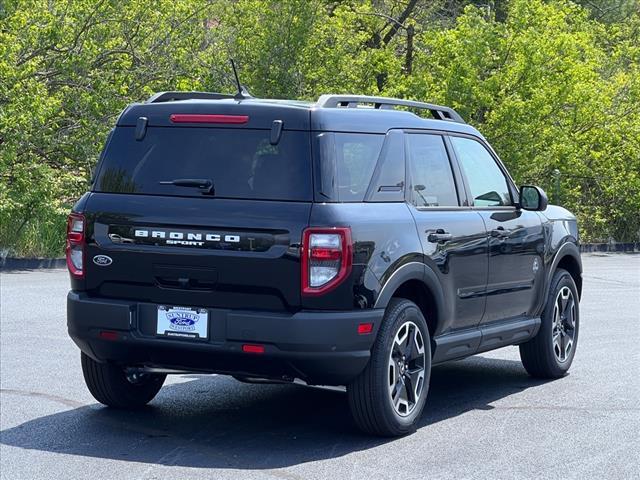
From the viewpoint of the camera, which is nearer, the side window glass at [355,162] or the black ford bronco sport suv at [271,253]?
the black ford bronco sport suv at [271,253]

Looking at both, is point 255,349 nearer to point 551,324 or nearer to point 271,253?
point 271,253

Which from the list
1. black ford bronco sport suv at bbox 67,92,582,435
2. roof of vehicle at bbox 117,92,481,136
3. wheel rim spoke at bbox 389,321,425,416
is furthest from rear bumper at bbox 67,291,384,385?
roof of vehicle at bbox 117,92,481,136

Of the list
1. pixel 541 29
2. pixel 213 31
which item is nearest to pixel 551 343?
pixel 213 31

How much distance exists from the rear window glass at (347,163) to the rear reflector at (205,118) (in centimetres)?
50

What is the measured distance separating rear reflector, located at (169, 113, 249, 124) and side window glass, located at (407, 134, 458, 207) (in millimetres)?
1213

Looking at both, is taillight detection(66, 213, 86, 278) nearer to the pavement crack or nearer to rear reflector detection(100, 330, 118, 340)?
rear reflector detection(100, 330, 118, 340)

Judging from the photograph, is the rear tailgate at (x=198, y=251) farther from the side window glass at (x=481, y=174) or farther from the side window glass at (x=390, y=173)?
the side window glass at (x=481, y=174)

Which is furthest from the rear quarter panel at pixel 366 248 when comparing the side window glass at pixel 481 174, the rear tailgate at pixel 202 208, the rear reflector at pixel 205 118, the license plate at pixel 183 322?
the side window glass at pixel 481 174

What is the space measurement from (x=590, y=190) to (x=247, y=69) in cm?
953

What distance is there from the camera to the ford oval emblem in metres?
7.57

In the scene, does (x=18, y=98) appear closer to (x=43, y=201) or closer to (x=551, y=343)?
(x=43, y=201)

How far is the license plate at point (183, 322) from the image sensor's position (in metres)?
7.28

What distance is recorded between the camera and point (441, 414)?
28.0 feet

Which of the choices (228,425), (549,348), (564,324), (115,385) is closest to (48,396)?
(115,385)
